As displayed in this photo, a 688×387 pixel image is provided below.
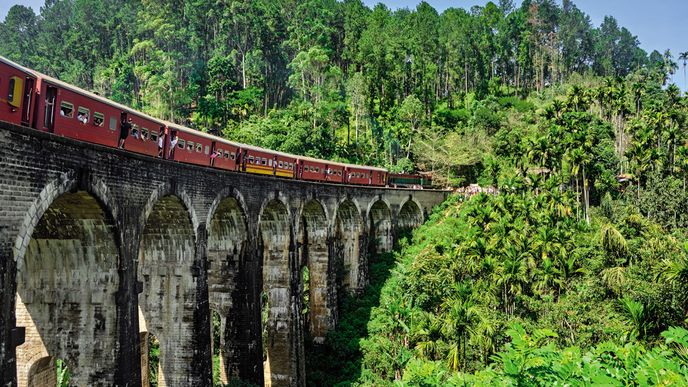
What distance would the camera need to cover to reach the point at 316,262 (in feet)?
110

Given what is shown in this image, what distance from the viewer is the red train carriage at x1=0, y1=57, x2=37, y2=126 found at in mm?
10328

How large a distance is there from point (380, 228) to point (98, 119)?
33.2 metres

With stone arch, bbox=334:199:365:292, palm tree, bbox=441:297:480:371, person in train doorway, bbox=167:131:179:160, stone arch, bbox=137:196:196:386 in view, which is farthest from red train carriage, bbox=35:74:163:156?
stone arch, bbox=334:199:365:292

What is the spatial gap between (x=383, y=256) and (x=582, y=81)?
2324 inches

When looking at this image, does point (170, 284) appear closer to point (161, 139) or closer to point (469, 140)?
point (161, 139)

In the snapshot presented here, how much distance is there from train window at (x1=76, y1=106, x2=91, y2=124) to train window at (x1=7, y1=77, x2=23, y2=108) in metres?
2.02

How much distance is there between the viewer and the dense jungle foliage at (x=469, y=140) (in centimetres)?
2653

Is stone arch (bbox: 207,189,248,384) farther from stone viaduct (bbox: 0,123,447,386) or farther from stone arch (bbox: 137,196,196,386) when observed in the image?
stone arch (bbox: 137,196,196,386)

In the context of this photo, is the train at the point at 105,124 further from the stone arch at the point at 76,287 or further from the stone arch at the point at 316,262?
the stone arch at the point at 316,262

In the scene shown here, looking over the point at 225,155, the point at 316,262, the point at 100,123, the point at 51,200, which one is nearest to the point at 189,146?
the point at 225,155

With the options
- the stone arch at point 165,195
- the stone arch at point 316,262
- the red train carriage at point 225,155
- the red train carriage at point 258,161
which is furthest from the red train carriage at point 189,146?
the stone arch at point 316,262

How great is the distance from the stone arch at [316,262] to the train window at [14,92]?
72.9ft

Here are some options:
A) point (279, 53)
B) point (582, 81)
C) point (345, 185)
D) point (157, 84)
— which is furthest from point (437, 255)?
point (582, 81)

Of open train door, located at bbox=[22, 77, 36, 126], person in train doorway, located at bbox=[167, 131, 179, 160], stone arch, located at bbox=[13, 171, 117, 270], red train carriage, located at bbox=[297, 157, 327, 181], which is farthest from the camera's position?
red train carriage, located at bbox=[297, 157, 327, 181]
